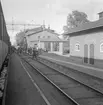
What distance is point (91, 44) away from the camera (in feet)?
61.9

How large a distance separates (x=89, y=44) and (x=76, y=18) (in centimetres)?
5095

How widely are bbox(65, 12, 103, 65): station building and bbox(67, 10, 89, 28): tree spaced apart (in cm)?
4609

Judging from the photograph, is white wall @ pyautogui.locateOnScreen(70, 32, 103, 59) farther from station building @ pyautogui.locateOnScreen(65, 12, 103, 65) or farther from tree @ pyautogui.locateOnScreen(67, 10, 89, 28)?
tree @ pyautogui.locateOnScreen(67, 10, 89, 28)

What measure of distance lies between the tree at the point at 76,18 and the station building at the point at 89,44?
46.1m

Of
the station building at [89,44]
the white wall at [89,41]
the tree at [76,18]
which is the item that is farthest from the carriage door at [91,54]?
the tree at [76,18]

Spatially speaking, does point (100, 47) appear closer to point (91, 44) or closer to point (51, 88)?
point (91, 44)

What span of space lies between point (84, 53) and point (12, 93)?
14.4 m

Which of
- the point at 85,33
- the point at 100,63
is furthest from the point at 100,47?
the point at 85,33

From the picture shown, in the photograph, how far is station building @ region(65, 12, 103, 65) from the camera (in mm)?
17234

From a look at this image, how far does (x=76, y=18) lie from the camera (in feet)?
224

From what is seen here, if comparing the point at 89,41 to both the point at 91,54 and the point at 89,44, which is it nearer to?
the point at 89,44

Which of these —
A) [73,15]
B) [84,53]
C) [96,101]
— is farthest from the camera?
[73,15]

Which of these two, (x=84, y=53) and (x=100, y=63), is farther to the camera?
(x=84, y=53)

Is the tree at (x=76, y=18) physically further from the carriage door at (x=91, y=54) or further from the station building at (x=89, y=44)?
the carriage door at (x=91, y=54)
